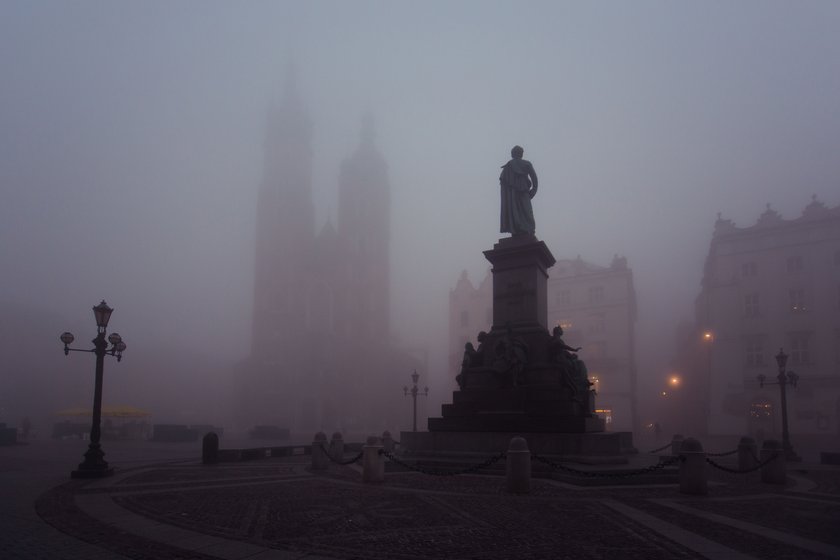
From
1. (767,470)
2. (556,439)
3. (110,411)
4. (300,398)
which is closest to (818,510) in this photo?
(767,470)

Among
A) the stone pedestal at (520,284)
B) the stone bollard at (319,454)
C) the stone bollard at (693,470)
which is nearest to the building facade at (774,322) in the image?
the stone pedestal at (520,284)

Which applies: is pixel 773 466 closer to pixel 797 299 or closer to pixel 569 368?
pixel 569 368

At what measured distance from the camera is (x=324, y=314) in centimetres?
10144

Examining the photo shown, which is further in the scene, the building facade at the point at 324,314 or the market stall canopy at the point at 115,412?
the building facade at the point at 324,314

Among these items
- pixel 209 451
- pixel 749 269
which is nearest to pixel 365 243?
pixel 749 269

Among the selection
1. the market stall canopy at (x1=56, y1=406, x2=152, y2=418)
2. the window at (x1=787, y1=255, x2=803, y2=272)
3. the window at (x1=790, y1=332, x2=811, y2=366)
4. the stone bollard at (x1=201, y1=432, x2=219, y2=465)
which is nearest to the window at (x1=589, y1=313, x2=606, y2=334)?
the window at (x1=787, y1=255, x2=803, y2=272)

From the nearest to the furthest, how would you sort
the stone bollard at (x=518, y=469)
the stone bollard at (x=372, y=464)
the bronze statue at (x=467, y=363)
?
the stone bollard at (x=518, y=469) → the stone bollard at (x=372, y=464) → the bronze statue at (x=467, y=363)

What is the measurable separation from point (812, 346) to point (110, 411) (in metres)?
53.5

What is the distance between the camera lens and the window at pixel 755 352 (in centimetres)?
5347

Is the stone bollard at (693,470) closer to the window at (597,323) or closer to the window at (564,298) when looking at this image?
the window at (597,323)

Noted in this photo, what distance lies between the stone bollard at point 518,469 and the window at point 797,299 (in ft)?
160

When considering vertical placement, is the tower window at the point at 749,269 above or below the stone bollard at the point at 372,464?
above

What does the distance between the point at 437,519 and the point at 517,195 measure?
14.2 m

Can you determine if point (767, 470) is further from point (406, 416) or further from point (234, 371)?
point (234, 371)
